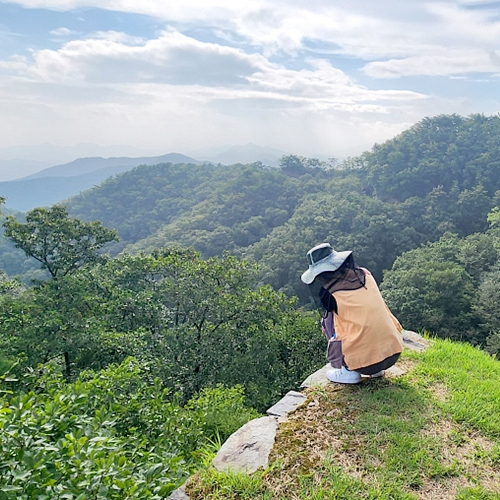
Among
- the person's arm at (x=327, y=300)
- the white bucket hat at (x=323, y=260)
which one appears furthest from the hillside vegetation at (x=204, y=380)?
the white bucket hat at (x=323, y=260)

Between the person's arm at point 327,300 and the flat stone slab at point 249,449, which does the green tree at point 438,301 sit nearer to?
the person's arm at point 327,300

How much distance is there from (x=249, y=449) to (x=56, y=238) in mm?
9878

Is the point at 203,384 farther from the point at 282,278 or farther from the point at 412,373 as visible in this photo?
the point at 282,278

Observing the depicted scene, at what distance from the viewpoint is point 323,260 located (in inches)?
138

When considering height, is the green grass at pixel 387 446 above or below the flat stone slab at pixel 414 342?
above

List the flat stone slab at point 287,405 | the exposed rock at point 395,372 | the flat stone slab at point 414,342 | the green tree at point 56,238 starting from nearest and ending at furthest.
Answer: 1. the flat stone slab at point 287,405
2. the exposed rock at point 395,372
3. the flat stone slab at point 414,342
4. the green tree at point 56,238

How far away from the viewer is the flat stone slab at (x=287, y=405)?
11.2 ft

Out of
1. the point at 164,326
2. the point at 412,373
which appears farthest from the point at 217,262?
the point at 412,373

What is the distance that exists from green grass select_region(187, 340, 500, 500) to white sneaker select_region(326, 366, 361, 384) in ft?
0.20

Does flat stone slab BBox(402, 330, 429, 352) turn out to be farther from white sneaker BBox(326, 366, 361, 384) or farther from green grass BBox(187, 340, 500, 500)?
white sneaker BBox(326, 366, 361, 384)

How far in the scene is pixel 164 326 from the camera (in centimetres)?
966

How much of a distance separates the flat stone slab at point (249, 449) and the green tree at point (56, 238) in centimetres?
933

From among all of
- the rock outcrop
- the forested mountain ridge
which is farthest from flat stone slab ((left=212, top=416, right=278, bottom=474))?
the forested mountain ridge

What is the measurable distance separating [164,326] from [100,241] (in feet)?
12.8
